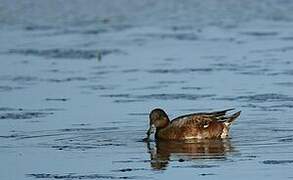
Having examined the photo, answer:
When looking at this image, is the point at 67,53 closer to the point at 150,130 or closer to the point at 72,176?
the point at 150,130

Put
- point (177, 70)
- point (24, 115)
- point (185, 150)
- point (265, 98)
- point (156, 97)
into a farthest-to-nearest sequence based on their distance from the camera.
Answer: point (177, 70)
point (156, 97)
point (265, 98)
point (24, 115)
point (185, 150)

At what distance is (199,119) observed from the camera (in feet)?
46.6

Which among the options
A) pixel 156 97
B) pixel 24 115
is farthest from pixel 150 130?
pixel 156 97

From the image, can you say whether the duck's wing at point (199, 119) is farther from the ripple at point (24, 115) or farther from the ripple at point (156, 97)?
the ripple at point (156, 97)

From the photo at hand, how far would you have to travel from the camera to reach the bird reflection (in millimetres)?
12736

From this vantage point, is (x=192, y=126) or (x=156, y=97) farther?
(x=156, y=97)

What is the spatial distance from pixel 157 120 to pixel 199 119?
469mm

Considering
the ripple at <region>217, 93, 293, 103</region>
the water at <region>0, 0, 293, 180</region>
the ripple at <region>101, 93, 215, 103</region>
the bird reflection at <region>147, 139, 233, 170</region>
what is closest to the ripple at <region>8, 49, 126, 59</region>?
the water at <region>0, 0, 293, 180</region>

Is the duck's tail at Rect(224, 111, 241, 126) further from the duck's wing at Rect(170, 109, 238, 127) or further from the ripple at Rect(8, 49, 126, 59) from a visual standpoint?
the ripple at Rect(8, 49, 126, 59)

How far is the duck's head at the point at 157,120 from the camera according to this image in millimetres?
14211

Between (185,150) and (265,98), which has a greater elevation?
(265,98)

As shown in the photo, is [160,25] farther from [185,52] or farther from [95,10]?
[185,52]

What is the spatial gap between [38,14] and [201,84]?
1195cm

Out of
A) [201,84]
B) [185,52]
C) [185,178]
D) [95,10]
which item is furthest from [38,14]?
[185,178]
